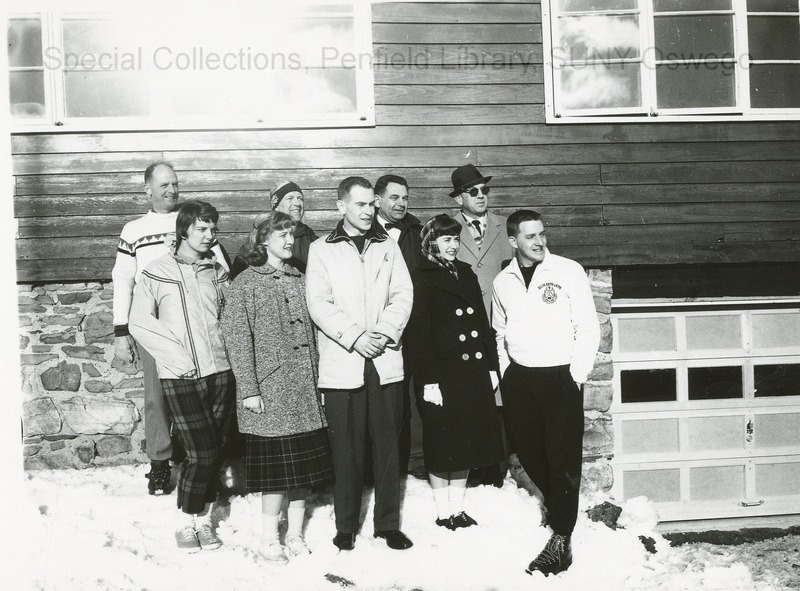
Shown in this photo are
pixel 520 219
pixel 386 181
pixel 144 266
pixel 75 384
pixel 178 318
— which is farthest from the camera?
pixel 75 384

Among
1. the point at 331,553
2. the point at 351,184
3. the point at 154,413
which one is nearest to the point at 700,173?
the point at 351,184

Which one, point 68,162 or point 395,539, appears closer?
point 395,539

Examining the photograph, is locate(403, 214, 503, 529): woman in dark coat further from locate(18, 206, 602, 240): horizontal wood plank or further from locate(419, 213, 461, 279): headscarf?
locate(18, 206, 602, 240): horizontal wood plank

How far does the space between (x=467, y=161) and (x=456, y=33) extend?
40.6 inches

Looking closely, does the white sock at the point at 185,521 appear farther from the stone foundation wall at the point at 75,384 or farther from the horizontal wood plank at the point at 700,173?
the horizontal wood plank at the point at 700,173

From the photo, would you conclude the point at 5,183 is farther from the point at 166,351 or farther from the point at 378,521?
the point at 378,521

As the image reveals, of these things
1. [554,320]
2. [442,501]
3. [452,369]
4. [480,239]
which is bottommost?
[442,501]

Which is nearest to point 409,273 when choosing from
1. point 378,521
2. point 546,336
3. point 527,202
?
point 546,336

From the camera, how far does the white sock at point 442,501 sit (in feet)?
14.2

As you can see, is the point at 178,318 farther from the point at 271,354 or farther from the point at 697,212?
the point at 697,212

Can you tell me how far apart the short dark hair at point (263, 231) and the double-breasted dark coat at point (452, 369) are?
0.86 metres

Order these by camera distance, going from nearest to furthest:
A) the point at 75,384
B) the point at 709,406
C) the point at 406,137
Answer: the point at 75,384, the point at 406,137, the point at 709,406

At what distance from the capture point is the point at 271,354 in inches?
152

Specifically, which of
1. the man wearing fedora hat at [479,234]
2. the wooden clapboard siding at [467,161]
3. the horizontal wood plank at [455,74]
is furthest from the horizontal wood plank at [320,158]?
the man wearing fedora hat at [479,234]
